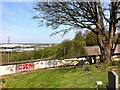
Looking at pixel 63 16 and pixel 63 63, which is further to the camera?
pixel 63 63

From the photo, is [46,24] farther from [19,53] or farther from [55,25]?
[19,53]

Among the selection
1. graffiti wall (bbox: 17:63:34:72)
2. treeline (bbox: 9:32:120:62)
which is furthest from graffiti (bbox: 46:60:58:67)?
graffiti wall (bbox: 17:63:34:72)

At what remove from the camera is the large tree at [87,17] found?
1371 centimetres

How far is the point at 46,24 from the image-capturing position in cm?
1471

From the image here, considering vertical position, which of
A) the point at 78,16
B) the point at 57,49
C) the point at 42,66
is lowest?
the point at 42,66

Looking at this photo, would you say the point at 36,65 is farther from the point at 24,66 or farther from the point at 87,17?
the point at 87,17

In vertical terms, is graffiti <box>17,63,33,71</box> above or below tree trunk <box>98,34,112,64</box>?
below

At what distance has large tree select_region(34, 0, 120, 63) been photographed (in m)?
13.7

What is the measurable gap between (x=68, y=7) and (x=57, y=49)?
1051 centimetres

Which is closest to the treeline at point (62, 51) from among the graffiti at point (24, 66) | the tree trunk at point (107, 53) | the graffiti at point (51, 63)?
the graffiti at point (24, 66)

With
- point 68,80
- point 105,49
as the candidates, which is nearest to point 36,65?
point 105,49

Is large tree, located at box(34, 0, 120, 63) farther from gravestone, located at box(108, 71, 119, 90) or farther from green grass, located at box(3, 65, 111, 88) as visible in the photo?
gravestone, located at box(108, 71, 119, 90)

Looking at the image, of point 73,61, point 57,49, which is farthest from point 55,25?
point 57,49

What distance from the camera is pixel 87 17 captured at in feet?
46.2
